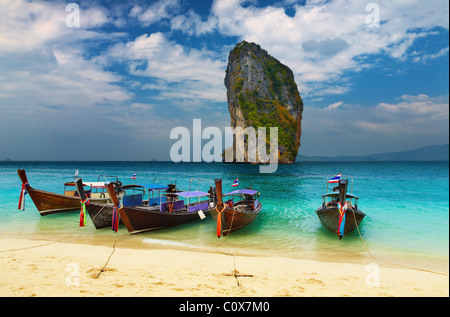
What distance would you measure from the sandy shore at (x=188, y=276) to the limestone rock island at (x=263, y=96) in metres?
83.5

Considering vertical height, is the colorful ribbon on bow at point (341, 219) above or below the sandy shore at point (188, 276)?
above

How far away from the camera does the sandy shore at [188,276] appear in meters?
6.46

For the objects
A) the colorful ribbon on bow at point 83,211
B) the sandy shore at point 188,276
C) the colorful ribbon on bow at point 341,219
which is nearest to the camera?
the sandy shore at point 188,276

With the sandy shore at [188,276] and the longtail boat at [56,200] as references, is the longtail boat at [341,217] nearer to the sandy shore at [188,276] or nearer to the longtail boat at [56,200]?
the sandy shore at [188,276]

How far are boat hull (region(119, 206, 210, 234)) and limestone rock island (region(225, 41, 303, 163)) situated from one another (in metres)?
78.9

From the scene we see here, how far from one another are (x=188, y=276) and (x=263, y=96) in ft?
306

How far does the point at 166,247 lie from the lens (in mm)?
11086

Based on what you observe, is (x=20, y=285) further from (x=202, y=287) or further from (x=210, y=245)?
(x=210, y=245)

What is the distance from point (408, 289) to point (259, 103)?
297 ft

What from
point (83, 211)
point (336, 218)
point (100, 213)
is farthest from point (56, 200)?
point (336, 218)

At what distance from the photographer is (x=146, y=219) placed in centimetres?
1284

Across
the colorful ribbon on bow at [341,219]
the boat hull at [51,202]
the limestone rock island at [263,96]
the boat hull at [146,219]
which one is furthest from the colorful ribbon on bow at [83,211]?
the limestone rock island at [263,96]

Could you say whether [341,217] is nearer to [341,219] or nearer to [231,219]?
[341,219]
